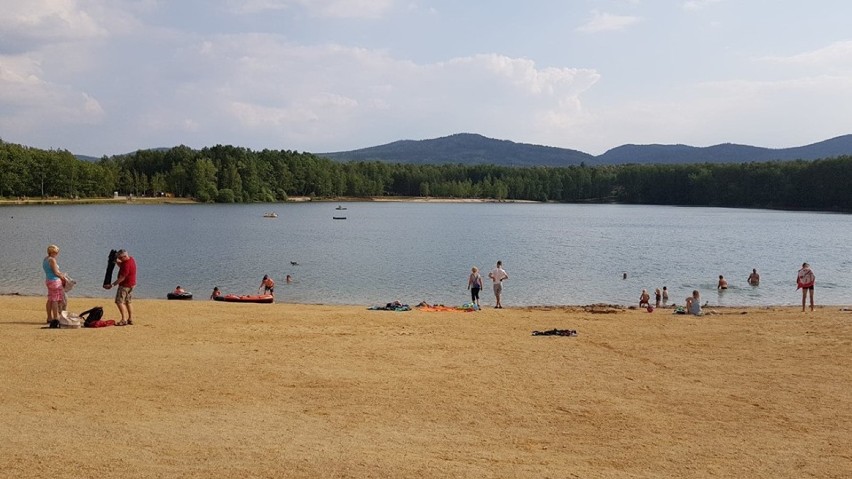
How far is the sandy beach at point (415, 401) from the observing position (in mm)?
9055

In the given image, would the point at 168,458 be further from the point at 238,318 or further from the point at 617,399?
the point at 238,318

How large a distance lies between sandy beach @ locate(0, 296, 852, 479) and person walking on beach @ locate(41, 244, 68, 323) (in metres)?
0.82

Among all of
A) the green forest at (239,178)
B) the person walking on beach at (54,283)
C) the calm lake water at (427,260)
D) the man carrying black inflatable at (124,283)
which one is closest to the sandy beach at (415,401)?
the man carrying black inflatable at (124,283)

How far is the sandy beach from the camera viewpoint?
9.05m

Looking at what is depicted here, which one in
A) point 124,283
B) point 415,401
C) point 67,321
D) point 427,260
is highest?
point 124,283

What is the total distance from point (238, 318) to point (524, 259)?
3531cm

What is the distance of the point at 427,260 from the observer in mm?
51594

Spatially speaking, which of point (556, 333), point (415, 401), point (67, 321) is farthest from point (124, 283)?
point (556, 333)

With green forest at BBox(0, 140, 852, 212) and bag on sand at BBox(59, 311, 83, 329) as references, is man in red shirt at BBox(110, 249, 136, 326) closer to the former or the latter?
bag on sand at BBox(59, 311, 83, 329)

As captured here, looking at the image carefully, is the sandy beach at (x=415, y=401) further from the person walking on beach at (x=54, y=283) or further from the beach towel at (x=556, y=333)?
the person walking on beach at (x=54, y=283)

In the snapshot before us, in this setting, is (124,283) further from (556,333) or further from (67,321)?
(556,333)

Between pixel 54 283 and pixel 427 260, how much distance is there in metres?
35.7

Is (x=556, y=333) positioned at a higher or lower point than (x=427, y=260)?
higher

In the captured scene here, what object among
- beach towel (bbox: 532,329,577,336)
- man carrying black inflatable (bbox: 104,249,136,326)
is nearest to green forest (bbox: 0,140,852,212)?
man carrying black inflatable (bbox: 104,249,136,326)
